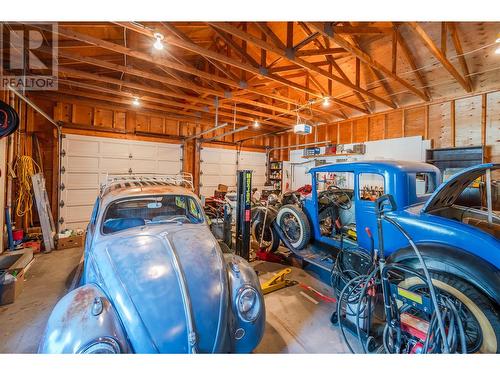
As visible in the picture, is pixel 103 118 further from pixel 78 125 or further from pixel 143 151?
pixel 143 151

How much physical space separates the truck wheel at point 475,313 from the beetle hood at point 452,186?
736 mm

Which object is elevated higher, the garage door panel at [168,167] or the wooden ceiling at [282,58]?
the wooden ceiling at [282,58]

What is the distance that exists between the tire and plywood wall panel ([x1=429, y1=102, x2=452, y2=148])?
512cm

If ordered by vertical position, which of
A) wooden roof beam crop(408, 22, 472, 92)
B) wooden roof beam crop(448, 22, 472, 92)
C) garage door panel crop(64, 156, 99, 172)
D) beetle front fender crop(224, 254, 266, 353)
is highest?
wooden roof beam crop(448, 22, 472, 92)

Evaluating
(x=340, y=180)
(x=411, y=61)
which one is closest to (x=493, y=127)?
(x=411, y=61)

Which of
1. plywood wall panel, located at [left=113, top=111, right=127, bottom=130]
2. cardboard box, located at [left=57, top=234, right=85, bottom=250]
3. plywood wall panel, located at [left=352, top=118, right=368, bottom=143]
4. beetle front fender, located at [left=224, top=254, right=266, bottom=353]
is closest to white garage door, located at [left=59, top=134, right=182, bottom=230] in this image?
plywood wall panel, located at [left=113, top=111, right=127, bottom=130]

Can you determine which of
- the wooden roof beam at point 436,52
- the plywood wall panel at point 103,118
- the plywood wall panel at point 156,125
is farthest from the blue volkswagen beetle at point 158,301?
the plywood wall panel at point 156,125

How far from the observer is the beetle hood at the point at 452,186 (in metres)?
2.00

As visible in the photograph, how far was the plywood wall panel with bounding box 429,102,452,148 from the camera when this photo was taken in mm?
5785

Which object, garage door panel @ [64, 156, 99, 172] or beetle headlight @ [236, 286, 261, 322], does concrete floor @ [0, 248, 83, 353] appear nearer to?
beetle headlight @ [236, 286, 261, 322]

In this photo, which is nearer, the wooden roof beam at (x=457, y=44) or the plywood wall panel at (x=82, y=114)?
the wooden roof beam at (x=457, y=44)

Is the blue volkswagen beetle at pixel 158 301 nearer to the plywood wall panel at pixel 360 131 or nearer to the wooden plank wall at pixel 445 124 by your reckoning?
the wooden plank wall at pixel 445 124

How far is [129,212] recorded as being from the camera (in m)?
3.46
